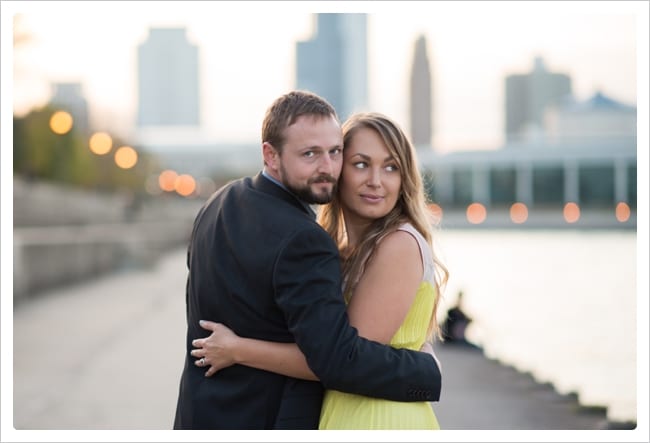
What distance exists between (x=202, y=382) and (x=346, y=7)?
1.57m

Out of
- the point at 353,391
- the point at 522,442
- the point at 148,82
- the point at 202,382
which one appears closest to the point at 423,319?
the point at 353,391

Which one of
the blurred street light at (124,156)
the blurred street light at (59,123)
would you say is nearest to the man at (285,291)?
the blurred street light at (59,123)

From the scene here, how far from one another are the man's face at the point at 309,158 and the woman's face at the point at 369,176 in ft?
0.84

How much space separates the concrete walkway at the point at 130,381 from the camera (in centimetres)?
707

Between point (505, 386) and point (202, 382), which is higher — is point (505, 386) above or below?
below

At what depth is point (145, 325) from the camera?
42.2 ft

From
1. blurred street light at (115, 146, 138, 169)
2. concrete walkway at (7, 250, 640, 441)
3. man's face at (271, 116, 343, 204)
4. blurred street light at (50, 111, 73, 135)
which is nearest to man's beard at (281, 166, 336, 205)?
man's face at (271, 116, 343, 204)

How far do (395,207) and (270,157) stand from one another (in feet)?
1.83

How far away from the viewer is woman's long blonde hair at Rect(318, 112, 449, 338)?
121 inches

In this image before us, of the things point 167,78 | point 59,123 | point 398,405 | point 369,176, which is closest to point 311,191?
point 369,176

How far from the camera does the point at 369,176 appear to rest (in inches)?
123

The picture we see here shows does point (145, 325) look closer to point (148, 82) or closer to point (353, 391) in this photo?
point (353, 391)

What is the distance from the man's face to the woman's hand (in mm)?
518

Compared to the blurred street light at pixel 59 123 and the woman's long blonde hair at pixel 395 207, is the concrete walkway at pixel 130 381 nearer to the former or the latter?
the woman's long blonde hair at pixel 395 207
